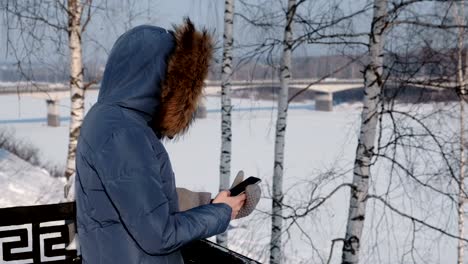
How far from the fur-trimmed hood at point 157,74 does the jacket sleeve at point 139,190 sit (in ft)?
0.35

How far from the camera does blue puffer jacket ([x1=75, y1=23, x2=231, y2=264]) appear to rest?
1.05 meters

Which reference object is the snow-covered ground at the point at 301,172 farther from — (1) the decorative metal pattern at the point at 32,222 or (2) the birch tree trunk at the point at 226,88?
(1) the decorative metal pattern at the point at 32,222

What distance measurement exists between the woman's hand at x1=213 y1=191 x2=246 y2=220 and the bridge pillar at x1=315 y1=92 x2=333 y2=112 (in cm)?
4477

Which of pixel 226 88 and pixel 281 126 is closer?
pixel 281 126

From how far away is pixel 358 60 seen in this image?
4.50m

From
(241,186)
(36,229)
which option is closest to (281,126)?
(36,229)

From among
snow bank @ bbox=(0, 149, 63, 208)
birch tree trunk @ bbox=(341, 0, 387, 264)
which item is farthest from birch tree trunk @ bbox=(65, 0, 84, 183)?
snow bank @ bbox=(0, 149, 63, 208)

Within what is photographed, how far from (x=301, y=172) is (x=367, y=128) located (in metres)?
15.3

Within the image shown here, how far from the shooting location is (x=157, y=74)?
1143 millimetres

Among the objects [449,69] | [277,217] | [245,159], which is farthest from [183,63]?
[245,159]

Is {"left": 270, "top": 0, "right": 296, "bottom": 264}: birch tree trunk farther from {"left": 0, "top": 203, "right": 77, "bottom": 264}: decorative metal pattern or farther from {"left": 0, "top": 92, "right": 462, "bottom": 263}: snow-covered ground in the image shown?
{"left": 0, "top": 203, "right": 77, "bottom": 264}: decorative metal pattern

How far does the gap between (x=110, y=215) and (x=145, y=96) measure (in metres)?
0.29

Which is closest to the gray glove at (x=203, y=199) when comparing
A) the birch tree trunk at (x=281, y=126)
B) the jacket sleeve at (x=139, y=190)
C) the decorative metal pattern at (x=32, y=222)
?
the jacket sleeve at (x=139, y=190)

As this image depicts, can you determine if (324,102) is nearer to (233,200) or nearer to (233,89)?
(233,89)
